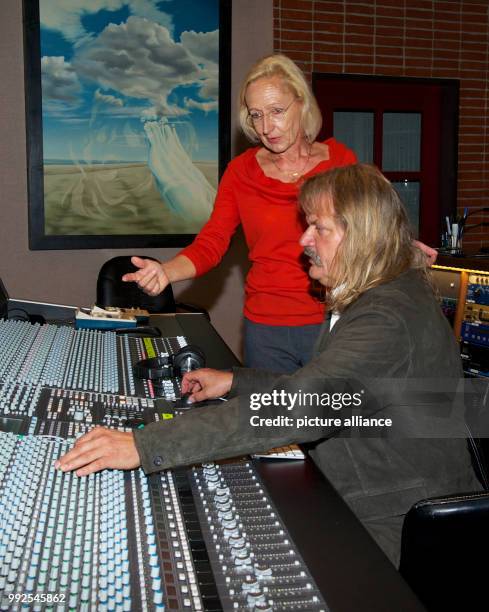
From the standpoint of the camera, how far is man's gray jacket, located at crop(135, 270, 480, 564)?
124 cm

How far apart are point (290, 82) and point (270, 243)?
52 cm

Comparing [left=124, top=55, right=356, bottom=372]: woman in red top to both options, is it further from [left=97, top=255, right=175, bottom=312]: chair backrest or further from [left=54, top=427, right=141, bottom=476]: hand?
[left=97, top=255, right=175, bottom=312]: chair backrest

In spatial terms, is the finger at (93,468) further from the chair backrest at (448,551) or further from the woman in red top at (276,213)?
the woman in red top at (276,213)

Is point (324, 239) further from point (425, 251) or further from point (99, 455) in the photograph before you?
point (99, 455)

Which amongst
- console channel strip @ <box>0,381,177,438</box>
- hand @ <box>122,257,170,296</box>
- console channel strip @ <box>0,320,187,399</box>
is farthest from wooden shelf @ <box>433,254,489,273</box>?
console channel strip @ <box>0,381,177,438</box>

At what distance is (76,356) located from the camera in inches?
80.7

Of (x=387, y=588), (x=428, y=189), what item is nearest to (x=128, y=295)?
(x=428, y=189)

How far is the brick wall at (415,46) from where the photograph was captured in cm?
475

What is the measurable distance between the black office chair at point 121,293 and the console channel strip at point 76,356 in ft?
5.19

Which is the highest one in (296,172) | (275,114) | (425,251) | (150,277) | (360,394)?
(275,114)

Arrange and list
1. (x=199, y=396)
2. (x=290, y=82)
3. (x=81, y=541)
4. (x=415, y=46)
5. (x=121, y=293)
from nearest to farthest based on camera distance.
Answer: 1. (x=81, y=541)
2. (x=199, y=396)
3. (x=290, y=82)
4. (x=121, y=293)
5. (x=415, y=46)

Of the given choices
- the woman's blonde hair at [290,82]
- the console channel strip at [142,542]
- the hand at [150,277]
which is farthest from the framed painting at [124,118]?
the console channel strip at [142,542]

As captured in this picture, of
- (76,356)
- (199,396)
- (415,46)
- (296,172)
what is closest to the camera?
(199,396)

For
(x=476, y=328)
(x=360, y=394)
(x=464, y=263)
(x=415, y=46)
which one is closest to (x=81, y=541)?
(x=360, y=394)
